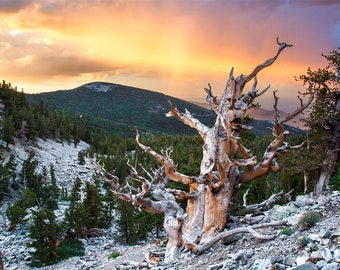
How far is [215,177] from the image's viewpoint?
1222cm

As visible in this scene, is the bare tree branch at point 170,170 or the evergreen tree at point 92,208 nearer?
the bare tree branch at point 170,170

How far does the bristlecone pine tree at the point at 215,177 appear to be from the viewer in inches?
457

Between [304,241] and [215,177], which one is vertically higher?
[215,177]

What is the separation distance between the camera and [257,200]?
1736 inches

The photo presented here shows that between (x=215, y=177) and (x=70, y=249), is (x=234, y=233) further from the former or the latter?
(x=70, y=249)

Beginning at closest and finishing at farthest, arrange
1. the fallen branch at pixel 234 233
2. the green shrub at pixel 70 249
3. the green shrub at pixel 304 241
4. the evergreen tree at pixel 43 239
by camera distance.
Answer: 1. the green shrub at pixel 304 241
2. the fallen branch at pixel 234 233
3. the evergreen tree at pixel 43 239
4. the green shrub at pixel 70 249

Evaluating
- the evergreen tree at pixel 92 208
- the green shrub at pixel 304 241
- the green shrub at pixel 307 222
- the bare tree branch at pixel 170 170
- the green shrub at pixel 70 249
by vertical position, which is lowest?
the green shrub at pixel 70 249

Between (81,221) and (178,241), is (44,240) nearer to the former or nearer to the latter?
(81,221)

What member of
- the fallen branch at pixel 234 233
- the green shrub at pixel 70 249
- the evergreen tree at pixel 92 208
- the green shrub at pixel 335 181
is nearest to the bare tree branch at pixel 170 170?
the fallen branch at pixel 234 233

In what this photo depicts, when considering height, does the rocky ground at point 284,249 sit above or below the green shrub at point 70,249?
above

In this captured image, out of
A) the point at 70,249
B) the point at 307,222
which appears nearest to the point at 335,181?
the point at 307,222

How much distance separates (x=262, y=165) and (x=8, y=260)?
59.9 ft

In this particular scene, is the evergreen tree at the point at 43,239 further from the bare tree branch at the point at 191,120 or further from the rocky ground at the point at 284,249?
the bare tree branch at the point at 191,120

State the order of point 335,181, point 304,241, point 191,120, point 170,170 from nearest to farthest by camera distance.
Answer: point 304,241
point 170,170
point 191,120
point 335,181
